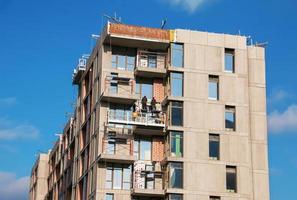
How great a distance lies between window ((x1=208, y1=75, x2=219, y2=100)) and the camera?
77.2 meters

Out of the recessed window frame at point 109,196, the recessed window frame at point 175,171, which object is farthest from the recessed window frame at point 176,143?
the recessed window frame at point 109,196

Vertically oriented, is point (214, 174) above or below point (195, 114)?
below

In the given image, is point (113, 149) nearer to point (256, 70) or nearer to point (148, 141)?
point (148, 141)

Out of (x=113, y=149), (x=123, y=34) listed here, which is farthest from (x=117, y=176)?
(x=123, y=34)

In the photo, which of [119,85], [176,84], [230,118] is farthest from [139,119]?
[230,118]

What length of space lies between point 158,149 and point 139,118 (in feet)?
13.4

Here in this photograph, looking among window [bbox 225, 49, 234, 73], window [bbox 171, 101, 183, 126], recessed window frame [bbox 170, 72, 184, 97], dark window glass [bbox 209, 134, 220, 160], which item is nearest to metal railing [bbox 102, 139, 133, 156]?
window [bbox 171, 101, 183, 126]

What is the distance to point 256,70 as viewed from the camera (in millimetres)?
79688

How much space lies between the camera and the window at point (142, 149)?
76125 millimetres

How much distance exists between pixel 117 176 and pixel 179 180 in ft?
22.0

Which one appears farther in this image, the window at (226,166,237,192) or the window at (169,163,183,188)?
the window at (226,166,237,192)

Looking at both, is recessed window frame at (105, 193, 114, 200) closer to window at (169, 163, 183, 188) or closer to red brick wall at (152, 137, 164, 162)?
window at (169, 163, 183, 188)

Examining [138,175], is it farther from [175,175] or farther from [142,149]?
[175,175]

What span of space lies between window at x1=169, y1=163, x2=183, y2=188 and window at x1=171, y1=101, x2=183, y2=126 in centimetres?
473
